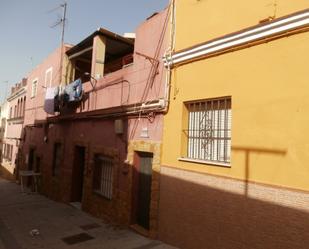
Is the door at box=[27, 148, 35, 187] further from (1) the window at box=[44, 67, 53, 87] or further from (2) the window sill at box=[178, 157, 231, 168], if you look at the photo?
(2) the window sill at box=[178, 157, 231, 168]

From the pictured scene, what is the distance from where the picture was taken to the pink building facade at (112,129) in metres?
8.95

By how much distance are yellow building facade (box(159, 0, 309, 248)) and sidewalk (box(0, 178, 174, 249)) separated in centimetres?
129

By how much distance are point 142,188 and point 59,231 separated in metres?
2.98

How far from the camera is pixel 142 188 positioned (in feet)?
30.5

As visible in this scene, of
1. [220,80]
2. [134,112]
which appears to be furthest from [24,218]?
[220,80]

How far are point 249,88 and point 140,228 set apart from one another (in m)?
5.26

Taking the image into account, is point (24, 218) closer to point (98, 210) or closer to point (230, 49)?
point (98, 210)

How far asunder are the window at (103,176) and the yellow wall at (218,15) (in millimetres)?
5359

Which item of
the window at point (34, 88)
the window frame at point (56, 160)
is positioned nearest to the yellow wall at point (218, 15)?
the window frame at point (56, 160)

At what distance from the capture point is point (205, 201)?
22.7 ft

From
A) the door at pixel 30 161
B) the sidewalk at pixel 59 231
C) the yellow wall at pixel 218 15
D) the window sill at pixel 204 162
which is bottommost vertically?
the sidewalk at pixel 59 231

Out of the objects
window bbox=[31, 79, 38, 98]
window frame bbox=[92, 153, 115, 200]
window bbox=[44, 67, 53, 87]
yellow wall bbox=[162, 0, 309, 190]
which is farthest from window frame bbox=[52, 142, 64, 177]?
yellow wall bbox=[162, 0, 309, 190]

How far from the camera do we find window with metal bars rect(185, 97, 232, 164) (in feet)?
22.5

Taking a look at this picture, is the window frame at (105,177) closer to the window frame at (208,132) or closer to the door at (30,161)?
the window frame at (208,132)
